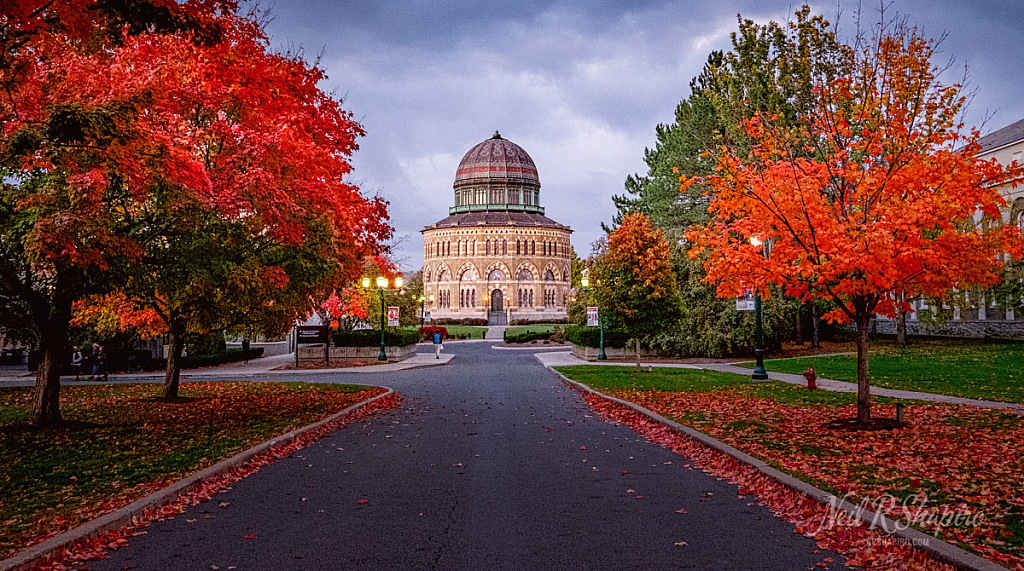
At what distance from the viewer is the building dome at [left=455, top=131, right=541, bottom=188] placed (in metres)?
99.5

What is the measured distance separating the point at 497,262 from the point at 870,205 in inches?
3257

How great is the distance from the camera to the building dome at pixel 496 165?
9950 cm

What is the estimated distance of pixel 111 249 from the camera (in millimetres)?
11086

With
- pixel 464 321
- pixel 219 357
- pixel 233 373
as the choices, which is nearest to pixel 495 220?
pixel 464 321

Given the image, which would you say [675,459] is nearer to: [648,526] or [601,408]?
[648,526]

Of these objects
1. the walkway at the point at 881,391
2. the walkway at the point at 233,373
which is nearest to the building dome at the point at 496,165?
the walkway at the point at 233,373

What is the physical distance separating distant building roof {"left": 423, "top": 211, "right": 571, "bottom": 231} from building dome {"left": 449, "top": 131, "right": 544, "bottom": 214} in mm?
1526

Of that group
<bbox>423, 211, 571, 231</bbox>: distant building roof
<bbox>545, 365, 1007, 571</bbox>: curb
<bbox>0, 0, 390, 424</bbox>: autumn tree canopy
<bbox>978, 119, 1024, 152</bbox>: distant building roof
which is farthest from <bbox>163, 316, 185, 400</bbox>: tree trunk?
<bbox>423, 211, 571, 231</bbox>: distant building roof

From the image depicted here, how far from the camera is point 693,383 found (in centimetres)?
2245

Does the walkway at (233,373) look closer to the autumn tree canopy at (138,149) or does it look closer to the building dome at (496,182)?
the autumn tree canopy at (138,149)

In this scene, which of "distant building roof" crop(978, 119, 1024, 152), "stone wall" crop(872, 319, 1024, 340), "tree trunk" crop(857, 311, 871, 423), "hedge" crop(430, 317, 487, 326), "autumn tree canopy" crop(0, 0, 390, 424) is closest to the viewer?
"autumn tree canopy" crop(0, 0, 390, 424)

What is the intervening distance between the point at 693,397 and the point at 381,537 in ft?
42.0

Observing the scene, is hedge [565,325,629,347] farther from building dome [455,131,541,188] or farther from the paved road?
building dome [455,131,541,188]

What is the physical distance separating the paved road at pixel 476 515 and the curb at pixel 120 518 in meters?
0.37
